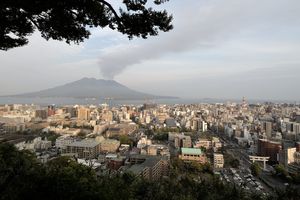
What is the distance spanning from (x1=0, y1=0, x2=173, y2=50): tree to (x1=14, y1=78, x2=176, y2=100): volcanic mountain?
79189mm

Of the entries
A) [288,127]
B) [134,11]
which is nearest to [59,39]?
[134,11]

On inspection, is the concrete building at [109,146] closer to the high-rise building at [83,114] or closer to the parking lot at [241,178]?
the parking lot at [241,178]

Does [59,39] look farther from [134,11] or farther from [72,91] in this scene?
[72,91]

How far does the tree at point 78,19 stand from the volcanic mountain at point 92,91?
79.2m

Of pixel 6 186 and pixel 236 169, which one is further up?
pixel 6 186

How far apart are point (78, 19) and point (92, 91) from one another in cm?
9041

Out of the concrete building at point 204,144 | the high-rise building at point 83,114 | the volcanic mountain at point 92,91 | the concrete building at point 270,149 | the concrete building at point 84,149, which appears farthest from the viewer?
the volcanic mountain at point 92,91

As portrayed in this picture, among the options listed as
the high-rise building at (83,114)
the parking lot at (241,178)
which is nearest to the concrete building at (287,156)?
the parking lot at (241,178)

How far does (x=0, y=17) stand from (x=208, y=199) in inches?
123

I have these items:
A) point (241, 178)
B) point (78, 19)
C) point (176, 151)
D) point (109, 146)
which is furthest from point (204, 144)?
point (78, 19)

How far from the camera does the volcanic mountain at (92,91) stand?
279ft

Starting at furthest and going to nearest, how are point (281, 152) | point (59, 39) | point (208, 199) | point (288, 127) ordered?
point (288, 127)
point (281, 152)
point (208, 199)
point (59, 39)

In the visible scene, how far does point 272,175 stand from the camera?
426 inches

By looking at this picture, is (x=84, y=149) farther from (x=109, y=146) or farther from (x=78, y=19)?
(x=78, y=19)
